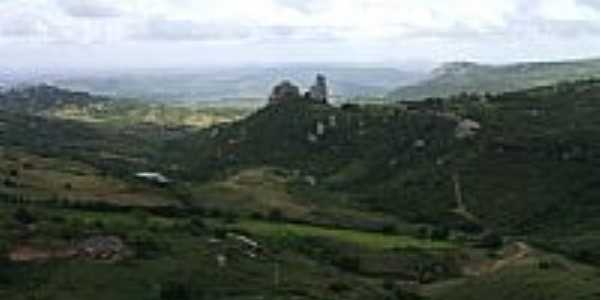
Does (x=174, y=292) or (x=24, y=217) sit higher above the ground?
(x=24, y=217)

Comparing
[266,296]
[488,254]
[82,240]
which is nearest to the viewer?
[266,296]

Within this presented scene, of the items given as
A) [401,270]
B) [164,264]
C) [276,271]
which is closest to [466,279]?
[401,270]

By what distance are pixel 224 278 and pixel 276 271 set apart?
9435 mm

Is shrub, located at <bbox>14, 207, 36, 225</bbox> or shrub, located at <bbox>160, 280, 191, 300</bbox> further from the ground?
shrub, located at <bbox>14, 207, 36, 225</bbox>

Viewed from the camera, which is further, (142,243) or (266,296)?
(142,243)

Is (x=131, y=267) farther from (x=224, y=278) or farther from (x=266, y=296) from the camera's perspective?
(x=266, y=296)

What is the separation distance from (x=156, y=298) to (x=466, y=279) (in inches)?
1852

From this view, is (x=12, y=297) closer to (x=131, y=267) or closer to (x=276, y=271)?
(x=131, y=267)

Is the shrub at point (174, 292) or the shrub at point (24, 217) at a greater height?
the shrub at point (24, 217)

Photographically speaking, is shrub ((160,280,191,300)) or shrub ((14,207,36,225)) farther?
shrub ((14,207,36,225))

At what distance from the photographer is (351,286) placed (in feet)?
554

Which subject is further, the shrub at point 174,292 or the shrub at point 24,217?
the shrub at point 24,217

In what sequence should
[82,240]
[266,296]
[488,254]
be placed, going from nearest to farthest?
[266,296]
[82,240]
[488,254]

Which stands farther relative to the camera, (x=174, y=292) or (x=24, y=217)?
(x=24, y=217)
